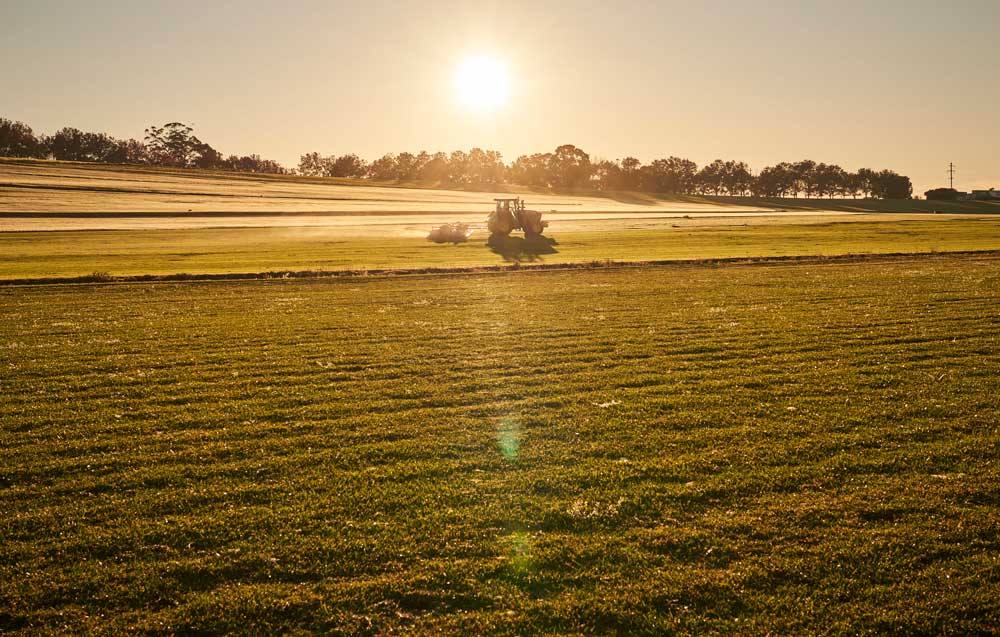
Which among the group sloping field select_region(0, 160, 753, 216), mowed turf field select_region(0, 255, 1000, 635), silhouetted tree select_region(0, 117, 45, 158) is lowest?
mowed turf field select_region(0, 255, 1000, 635)

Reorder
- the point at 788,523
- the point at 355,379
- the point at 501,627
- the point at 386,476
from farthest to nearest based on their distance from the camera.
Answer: the point at 355,379 < the point at 386,476 < the point at 788,523 < the point at 501,627

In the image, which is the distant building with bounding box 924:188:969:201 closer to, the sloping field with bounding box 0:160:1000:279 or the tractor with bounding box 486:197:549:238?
the sloping field with bounding box 0:160:1000:279

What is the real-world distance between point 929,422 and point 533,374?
7.73 m

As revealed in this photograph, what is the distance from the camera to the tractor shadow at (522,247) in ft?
166

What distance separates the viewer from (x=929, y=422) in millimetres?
11320

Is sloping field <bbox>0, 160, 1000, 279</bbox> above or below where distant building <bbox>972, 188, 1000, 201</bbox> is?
below

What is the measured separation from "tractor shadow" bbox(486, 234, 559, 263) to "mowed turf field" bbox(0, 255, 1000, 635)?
31.0m

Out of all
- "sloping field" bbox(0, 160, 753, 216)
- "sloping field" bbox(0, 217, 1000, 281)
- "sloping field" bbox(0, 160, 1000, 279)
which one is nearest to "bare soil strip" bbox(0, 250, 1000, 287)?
"sloping field" bbox(0, 217, 1000, 281)

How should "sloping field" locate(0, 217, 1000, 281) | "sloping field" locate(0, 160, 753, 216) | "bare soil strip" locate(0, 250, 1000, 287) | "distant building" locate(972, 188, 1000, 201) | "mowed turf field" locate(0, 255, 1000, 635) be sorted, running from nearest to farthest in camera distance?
1. "mowed turf field" locate(0, 255, 1000, 635)
2. "bare soil strip" locate(0, 250, 1000, 287)
3. "sloping field" locate(0, 217, 1000, 281)
4. "sloping field" locate(0, 160, 753, 216)
5. "distant building" locate(972, 188, 1000, 201)

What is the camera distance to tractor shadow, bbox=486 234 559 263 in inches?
1989

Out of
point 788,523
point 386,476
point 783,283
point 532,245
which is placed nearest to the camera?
point 788,523

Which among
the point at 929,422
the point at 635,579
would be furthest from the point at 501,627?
the point at 929,422

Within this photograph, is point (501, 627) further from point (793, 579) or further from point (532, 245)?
point (532, 245)

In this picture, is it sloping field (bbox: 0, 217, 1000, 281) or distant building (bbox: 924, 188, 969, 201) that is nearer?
sloping field (bbox: 0, 217, 1000, 281)
